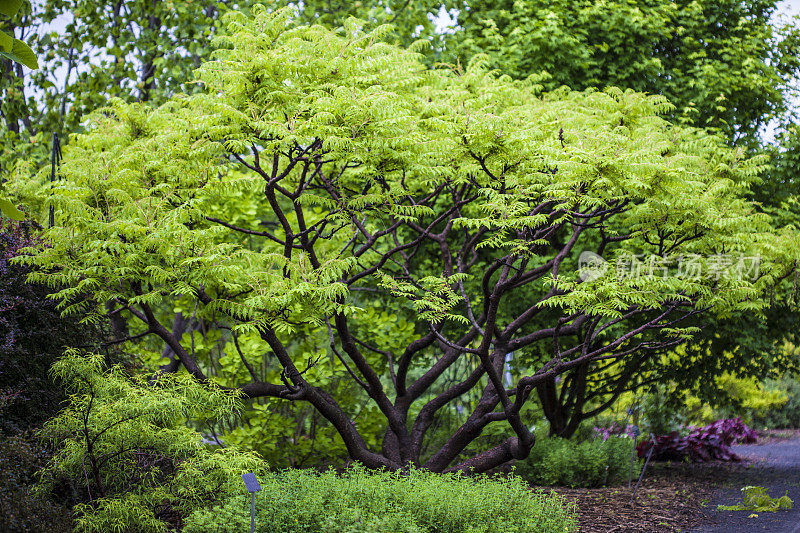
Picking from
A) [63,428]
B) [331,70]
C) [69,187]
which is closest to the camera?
[63,428]

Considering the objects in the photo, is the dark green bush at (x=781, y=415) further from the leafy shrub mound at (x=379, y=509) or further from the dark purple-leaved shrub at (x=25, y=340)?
the dark purple-leaved shrub at (x=25, y=340)

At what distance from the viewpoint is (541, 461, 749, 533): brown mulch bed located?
704 cm

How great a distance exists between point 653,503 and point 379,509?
4655 millimetres

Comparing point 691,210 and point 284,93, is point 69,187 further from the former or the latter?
point 691,210

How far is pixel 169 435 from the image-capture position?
5164mm

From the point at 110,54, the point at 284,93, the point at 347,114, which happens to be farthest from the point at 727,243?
the point at 110,54

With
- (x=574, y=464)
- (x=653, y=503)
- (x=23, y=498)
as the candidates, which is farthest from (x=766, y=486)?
(x=23, y=498)

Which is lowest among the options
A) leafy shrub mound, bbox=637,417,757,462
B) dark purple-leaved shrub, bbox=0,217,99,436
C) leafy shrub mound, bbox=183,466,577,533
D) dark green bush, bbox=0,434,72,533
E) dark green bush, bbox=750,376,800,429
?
dark green bush, bbox=750,376,800,429

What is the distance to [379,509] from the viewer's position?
490 centimetres

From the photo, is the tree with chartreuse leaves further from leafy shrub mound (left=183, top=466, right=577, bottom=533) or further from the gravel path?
the gravel path

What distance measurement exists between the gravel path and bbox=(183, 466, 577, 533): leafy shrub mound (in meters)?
2.74

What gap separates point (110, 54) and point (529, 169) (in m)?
7.32

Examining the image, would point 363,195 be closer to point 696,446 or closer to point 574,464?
point 574,464

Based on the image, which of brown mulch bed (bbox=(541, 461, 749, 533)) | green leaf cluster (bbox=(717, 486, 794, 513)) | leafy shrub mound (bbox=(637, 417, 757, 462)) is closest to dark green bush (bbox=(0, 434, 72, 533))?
brown mulch bed (bbox=(541, 461, 749, 533))
